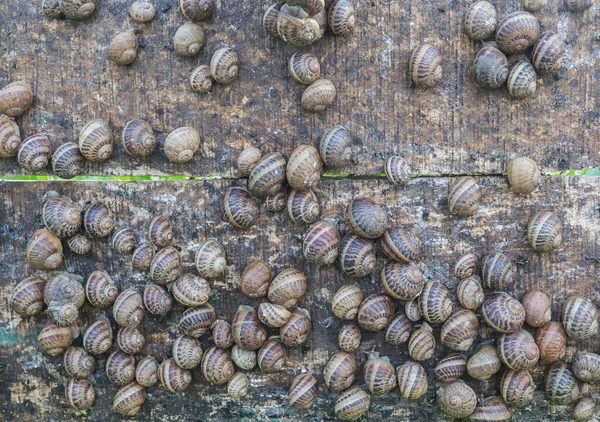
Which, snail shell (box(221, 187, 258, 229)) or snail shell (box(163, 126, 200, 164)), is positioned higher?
Answer: snail shell (box(163, 126, 200, 164))

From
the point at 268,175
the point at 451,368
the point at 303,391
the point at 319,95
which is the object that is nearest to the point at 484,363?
the point at 451,368

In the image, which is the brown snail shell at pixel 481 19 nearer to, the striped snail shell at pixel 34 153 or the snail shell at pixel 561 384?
the snail shell at pixel 561 384

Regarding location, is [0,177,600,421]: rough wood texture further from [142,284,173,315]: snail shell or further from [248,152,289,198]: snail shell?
[248,152,289,198]: snail shell

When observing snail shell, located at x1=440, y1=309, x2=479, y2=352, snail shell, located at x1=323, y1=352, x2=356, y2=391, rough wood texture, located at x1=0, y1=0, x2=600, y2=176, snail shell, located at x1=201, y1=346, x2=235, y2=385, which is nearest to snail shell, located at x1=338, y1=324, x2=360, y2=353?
snail shell, located at x1=323, y1=352, x2=356, y2=391

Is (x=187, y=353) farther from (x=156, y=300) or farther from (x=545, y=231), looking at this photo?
(x=545, y=231)

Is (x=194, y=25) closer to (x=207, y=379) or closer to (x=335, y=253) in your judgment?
(x=335, y=253)

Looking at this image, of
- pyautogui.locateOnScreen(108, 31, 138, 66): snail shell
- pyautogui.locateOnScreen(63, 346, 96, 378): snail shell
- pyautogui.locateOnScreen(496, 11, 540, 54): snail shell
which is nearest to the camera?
pyautogui.locateOnScreen(496, 11, 540, 54): snail shell
